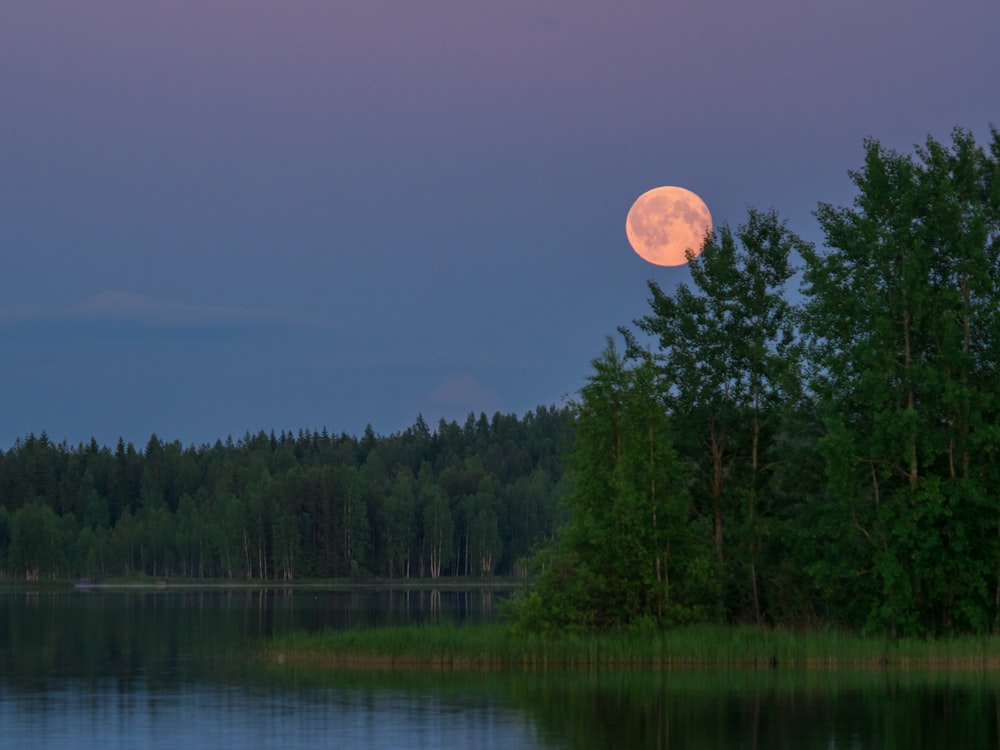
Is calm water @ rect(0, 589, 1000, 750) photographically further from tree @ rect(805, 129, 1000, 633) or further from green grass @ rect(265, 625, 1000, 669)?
tree @ rect(805, 129, 1000, 633)

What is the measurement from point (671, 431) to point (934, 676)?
20.0 metres

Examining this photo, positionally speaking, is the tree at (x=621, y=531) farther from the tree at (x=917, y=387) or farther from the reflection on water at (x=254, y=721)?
the reflection on water at (x=254, y=721)

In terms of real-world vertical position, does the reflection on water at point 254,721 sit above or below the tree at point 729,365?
below

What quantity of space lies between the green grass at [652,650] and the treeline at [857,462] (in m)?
2.18

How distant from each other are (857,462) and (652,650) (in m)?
12.2

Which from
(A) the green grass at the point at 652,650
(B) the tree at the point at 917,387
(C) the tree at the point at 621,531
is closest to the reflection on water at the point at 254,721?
(A) the green grass at the point at 652,650

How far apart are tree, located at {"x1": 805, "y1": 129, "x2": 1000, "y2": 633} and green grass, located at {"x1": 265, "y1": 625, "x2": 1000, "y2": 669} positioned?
9.45ft

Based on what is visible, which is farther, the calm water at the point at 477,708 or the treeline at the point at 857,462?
the treeline at the point at 857,462

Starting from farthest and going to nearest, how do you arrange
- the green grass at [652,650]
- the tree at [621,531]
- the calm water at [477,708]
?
the tree at [621,531] → the green grass at [652,650] → the calm water at [477,708]

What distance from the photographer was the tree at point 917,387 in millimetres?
58875

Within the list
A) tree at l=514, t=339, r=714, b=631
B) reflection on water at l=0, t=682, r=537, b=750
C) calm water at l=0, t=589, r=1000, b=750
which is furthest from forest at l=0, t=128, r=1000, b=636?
reflection on water at l=0, t=682, r=537, b=750

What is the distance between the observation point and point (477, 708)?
45.2 meters

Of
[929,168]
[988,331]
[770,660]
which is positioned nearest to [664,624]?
[770,660]

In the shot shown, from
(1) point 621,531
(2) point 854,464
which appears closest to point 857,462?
(2) point 854,464
